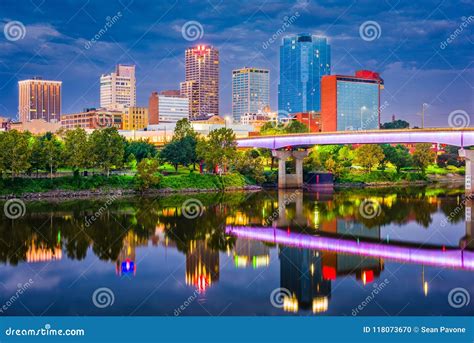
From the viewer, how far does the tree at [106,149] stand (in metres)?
54.6

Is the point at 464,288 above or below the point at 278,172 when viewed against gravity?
below

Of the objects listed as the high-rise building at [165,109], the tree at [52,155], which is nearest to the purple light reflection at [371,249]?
the tree at [52,155]

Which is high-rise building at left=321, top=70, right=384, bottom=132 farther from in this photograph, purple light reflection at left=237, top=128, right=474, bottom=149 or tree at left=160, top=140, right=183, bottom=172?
tree at left=160, top=140, right=183, bottom=172

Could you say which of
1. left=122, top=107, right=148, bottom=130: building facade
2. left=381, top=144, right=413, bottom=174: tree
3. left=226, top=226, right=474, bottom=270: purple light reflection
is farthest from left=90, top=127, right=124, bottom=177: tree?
left=122, top=107, right=148, bottom=130: building facade

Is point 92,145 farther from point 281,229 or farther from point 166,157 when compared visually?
point 281,229

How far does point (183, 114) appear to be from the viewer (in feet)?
609

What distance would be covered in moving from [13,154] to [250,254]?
92.7ft

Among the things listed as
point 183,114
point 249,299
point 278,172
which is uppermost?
point 183,114

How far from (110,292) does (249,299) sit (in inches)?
167

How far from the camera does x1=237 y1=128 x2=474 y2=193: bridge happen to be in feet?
177

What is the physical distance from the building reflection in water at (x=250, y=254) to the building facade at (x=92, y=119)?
12703cm

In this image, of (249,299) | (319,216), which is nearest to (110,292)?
(249,299)

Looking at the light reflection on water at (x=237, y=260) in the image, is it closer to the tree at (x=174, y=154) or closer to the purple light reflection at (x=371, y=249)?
the purple light reflection at (x=371, y=249)

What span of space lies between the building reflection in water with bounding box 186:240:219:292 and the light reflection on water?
0.04 meters
